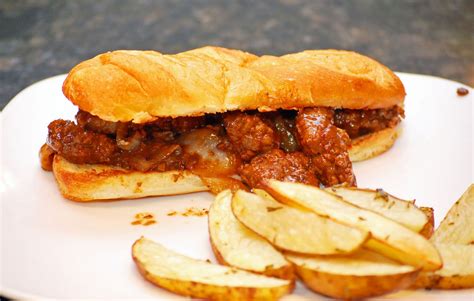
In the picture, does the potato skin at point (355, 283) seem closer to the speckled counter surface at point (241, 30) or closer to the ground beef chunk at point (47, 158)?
the ground beef chunk at point (47, 158)

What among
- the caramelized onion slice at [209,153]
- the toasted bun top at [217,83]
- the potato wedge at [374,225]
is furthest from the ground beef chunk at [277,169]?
Result: the potato wedge at [374,225]

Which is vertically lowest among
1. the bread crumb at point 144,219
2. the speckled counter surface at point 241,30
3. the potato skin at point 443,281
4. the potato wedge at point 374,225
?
the speckled counter surface at point 241,30

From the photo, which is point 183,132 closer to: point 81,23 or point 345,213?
point 345,213

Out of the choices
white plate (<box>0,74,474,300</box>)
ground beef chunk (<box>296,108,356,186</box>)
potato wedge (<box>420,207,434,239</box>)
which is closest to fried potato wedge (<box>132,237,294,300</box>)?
white plate (<box>0,74,474,300</box>)

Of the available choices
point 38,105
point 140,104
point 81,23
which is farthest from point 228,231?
point 81,23

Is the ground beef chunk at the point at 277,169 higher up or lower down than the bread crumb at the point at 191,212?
higher up

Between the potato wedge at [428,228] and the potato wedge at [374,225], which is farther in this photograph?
the potato wedge at [428,228]

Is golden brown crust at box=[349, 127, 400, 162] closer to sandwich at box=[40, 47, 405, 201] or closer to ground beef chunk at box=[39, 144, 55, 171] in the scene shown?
sandwich at box=[40, 47, 405, 201]

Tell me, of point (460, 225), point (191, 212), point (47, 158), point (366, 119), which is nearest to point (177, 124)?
point (191, 212)
